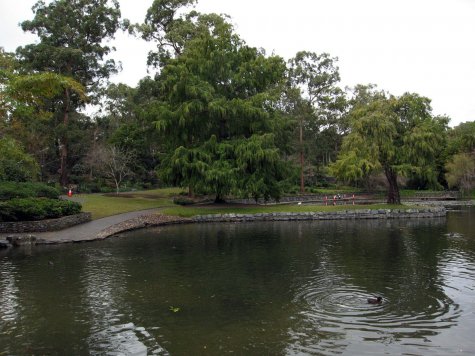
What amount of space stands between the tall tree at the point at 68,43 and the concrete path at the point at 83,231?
2255cm

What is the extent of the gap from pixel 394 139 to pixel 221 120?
15.7 meters

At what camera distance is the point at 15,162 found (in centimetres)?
2839

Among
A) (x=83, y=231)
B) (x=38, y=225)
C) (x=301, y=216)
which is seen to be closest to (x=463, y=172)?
(x=301, y=216)

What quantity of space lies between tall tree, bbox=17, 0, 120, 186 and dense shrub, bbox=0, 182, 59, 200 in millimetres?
17725

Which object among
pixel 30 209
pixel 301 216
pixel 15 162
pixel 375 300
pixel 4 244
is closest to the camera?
pixel 375 300

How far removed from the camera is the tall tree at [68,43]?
4756cm

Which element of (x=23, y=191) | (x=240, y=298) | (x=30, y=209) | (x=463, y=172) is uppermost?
(x=463, y=172)

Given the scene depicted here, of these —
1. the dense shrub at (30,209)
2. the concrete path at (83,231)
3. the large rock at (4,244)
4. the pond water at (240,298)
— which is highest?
the dense shrub at (30,209)

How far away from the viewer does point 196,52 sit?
4012 centimetres

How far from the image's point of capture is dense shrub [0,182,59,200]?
28658 millimetres

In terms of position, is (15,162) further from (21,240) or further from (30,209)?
(21,240)

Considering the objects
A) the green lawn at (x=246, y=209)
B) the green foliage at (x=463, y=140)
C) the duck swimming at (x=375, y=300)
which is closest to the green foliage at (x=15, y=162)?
the green lawn at (x=246, y=209)

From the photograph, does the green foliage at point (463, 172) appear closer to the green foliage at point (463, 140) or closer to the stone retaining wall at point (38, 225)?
the green foliage at point (463, 140)

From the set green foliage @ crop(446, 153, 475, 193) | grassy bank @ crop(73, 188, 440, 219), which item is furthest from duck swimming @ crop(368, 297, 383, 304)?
green foliage @ crop(446, 153, 475, 193)
